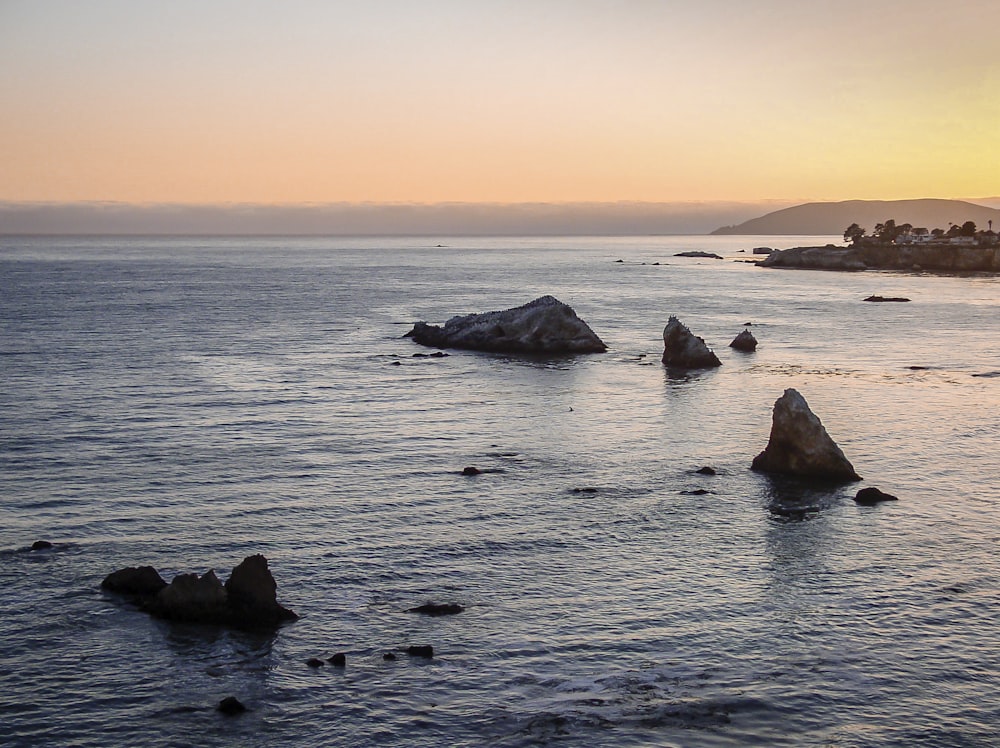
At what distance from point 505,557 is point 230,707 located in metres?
13.4

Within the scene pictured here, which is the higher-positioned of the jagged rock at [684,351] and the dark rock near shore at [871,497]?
the jagged rock at [684,351]

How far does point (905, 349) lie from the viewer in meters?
98.2

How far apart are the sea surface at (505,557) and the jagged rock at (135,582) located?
70 centimetres

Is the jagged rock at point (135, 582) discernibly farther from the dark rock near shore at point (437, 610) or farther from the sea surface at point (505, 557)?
the dark rock near shore at point (437, 610)

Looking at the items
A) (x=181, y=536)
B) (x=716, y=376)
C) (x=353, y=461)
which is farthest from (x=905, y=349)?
(x=181, y=536)

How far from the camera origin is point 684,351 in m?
85.1

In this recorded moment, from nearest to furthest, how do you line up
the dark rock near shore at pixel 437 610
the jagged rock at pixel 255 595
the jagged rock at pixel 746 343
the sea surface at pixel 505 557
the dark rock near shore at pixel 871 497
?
the sea surface at pixel 505 557 → the jagged rock at pixel 255 595 → the dark rock near shore at pixel 437 610 → the dark rock near shore at pixel 871 497 → the jagged rock at pixel 746 343

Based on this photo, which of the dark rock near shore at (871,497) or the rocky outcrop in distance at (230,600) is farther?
the dark rock near shore at (871,497)

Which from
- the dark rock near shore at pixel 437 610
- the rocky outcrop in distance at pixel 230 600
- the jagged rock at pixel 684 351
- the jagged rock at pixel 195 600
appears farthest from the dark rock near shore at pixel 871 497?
the jagged rock at pixel 684 351

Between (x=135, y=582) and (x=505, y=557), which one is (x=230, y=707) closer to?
(x=135, y=582)

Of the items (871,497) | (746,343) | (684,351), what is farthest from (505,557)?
(746,343)

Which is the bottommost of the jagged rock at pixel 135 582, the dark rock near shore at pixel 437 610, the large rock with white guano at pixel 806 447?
the dark rock near shore at pixel 437 610

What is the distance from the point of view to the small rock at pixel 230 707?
79.0 feet

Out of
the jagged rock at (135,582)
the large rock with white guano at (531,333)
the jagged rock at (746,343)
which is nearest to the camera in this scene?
the jagged rock at (135,582)
